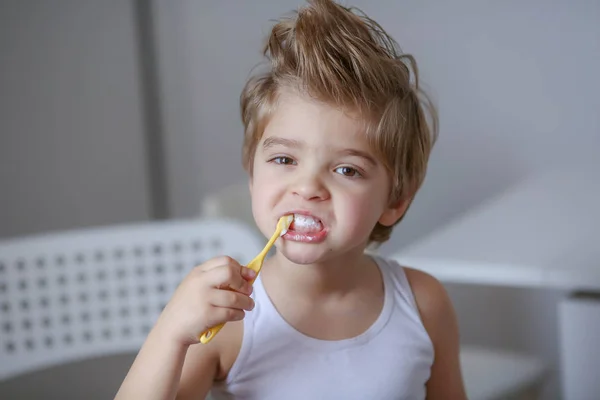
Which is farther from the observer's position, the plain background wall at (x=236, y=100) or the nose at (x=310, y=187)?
the plain background wall at (x=236, y=100)

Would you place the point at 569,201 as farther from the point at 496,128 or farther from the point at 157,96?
the point at 157,96

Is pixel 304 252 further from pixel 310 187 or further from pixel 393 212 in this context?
pixel 393 212

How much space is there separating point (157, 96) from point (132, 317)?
1.10m

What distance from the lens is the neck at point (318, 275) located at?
2.76ft

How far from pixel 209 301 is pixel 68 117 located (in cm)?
144

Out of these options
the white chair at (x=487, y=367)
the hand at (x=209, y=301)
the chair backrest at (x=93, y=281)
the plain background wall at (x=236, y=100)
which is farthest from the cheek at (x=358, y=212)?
the plain background wall at (x=236, y=100)

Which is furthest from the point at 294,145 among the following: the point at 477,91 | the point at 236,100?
the point at 236,100

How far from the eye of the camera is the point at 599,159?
1.96m

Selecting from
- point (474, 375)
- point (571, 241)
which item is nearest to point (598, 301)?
point (571, 241)

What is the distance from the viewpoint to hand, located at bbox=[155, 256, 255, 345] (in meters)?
0.72

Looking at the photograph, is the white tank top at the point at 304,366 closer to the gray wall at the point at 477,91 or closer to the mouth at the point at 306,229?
the mouth at the point at 306,229

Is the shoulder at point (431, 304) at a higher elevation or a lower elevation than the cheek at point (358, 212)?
lower

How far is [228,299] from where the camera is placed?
72 centimetres

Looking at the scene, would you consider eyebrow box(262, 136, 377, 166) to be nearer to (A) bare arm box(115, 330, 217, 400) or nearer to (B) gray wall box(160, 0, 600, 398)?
(A) bare arm box(115, 330, 217, 400)
